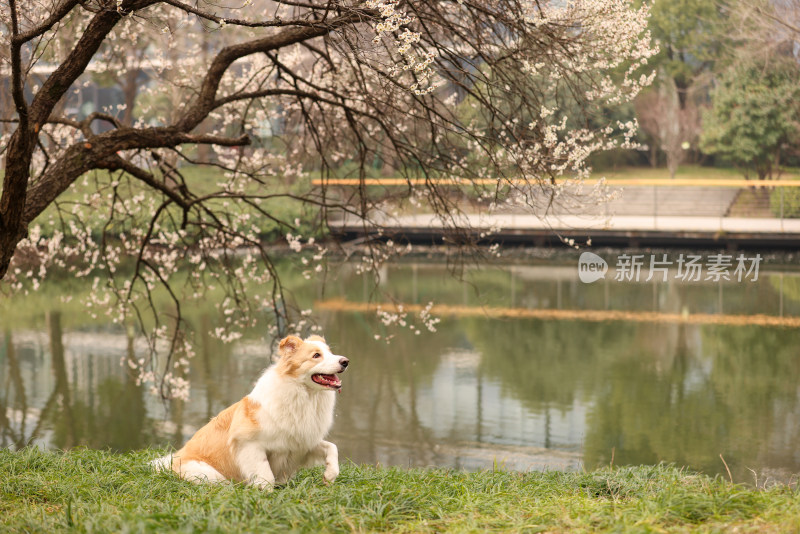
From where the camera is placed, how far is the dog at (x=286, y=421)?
4.54 meters

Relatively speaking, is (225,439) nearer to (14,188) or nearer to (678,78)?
(14,188)

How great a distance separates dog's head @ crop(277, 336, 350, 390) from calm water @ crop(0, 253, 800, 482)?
11.2 feet

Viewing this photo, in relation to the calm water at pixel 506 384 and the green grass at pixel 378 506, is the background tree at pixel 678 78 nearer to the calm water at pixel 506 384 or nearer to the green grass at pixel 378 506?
the calm water at pixel 506 384

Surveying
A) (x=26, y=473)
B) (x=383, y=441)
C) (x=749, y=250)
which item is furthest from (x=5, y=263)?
(x=749, y=250)

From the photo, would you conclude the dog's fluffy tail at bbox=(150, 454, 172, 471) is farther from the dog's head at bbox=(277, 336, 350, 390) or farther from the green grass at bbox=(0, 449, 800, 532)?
the dog's head at bbox=(277, 336, 350, 390)

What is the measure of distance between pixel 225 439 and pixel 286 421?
473mm

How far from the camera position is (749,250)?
27.5 m

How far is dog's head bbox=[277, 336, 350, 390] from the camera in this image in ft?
14.7

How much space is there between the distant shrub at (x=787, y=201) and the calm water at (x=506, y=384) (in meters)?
8.92

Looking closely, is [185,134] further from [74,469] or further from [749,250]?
[749,250]

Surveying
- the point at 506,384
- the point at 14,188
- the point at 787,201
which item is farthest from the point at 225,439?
the point at 787,201

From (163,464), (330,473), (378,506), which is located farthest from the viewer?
(163,464)

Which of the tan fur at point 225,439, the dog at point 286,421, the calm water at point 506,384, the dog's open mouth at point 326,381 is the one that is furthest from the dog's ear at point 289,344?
the calm water at point 506,384

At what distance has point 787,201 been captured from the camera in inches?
1129
